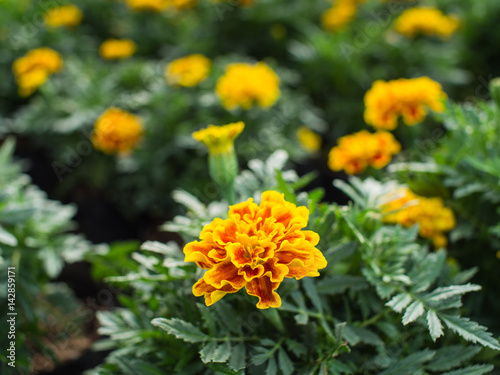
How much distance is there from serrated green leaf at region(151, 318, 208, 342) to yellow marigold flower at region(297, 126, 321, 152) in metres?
1.86

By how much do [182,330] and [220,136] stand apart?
493 mm

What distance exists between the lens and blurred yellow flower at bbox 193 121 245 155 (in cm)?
116

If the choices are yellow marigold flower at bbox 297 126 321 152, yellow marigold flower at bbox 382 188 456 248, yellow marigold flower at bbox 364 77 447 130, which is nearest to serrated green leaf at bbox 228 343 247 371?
yellow marigold flower at bbox 382 188 456 248

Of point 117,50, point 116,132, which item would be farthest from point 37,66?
point 116,132

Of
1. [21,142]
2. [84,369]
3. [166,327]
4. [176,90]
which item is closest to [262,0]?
[176,90]

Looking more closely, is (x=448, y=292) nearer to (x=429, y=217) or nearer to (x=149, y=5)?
(x=429, y=217)

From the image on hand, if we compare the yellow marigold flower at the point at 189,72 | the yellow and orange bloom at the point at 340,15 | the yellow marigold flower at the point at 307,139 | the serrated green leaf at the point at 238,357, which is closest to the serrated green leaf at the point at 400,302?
the serrated green leaf at the point at 238,357

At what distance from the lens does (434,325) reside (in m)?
0.92

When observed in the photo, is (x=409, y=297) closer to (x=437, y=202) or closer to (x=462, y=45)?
(x=437, y=202)

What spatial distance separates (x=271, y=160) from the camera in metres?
1.32

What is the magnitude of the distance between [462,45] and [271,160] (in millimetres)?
2709

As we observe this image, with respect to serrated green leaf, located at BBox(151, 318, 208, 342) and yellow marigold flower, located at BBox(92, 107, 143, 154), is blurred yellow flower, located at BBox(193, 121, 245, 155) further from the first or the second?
yellow marigold flower, located at BBox(92, 107, 143, 154)

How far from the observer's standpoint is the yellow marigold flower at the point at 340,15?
3412 mm

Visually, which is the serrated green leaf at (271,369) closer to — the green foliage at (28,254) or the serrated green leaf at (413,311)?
the serrated green leaf at (413,311)
